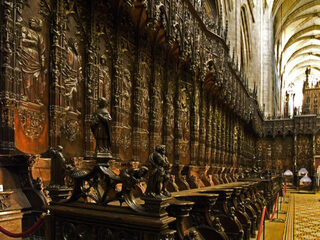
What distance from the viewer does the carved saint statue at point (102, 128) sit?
2.85 m

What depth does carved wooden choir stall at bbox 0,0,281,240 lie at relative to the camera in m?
2.73

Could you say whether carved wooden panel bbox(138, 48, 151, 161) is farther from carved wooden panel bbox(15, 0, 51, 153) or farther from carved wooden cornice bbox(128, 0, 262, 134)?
carved wooden panel bbox(15, 0, 51, 153)

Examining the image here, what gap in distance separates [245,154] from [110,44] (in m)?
16.3

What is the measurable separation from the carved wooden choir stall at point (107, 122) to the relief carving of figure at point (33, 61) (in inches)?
0.6

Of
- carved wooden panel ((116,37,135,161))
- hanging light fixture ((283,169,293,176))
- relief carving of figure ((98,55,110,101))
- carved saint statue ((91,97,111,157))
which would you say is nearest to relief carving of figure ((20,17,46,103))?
relief carving of figure ((98,55,110,101))

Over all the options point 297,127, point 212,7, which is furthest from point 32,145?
point 297,127

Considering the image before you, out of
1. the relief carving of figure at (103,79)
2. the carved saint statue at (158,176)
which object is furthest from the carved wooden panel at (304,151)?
the carved saint statue at (158,176)

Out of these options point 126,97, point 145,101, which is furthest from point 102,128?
point 145,101

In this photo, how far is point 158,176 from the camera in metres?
2.53

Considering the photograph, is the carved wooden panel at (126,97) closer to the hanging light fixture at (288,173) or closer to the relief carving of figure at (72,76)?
the relief carving of figure at (72,76)

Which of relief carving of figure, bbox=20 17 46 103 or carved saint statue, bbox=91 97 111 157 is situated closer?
carved saint statue, bbox=91 97 111 157

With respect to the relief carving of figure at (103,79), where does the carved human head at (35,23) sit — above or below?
above

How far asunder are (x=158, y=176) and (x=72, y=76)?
3.24m

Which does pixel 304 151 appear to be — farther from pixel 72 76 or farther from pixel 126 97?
pixel 72 76
